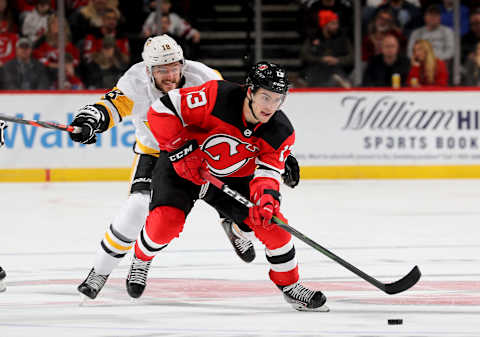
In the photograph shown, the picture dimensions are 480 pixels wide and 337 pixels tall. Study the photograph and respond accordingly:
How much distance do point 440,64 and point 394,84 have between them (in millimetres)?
526

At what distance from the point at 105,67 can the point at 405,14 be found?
9.63 feet

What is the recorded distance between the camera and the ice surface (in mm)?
3387

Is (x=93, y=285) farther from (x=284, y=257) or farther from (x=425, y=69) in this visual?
(x=425, y=69)

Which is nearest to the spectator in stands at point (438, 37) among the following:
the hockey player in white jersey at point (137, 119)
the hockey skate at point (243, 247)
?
the hockey skate at point (243, 247)

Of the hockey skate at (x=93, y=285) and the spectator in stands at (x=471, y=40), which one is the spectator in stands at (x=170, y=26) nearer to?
the spectator in stands at (x=471, y=40)

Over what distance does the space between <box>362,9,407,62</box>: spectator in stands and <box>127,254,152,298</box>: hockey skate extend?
577 centimetres

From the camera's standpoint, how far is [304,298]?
3.69 m

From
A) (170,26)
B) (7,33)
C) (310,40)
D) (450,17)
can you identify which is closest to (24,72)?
(7,33)

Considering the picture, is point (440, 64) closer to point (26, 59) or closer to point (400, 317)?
point (26, 59)

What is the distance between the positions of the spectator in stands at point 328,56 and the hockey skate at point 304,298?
18.2 ft

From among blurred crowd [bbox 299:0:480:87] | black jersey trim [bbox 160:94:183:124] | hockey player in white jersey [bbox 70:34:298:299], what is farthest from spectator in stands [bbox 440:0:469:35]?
black jersey trim [bbox 160:94:183:124]

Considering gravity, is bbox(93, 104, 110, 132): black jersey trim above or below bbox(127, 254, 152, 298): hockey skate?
above

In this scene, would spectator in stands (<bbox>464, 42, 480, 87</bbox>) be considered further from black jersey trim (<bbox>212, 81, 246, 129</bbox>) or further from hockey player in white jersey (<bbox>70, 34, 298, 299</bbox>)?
black jersey trim (<bbox>212, 81, 246, 129</bbox>)

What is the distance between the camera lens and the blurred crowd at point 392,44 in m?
9.16
